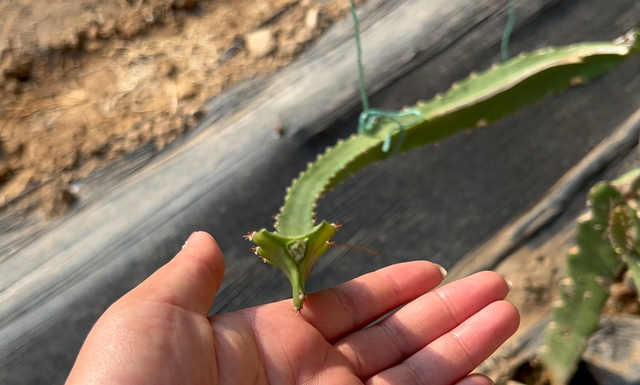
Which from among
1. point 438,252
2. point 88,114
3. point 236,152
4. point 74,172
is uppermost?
point 88,114

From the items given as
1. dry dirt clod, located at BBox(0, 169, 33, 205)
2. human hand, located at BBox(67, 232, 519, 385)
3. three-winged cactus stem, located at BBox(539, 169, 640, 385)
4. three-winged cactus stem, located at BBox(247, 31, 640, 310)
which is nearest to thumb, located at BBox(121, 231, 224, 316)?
human hand, located at BBox(67, 232, 519, 385)

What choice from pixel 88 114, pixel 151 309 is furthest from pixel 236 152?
pixel 151 309

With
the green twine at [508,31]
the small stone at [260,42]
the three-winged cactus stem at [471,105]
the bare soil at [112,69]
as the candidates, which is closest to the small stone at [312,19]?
the bare soil at [112,69]

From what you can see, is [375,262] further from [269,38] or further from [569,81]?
[269,38]

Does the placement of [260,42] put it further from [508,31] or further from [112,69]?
[508,31]

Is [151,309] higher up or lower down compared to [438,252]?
higher up

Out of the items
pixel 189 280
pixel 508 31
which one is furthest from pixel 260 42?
pixel 189 280

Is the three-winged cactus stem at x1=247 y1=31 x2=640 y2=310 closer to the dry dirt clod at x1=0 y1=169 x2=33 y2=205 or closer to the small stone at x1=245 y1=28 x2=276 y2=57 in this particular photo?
the small stone at x1=245 y1=28 x2=276 y2=57

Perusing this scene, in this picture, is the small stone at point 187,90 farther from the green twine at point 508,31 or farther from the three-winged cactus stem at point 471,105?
the green twine at point 508,31
